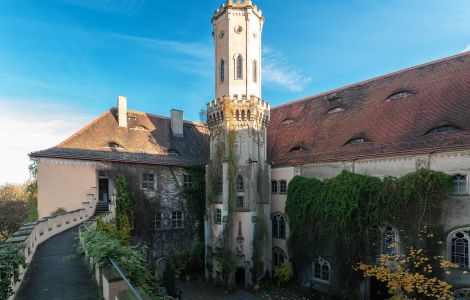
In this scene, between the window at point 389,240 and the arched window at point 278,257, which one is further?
the arched window at point 278,257

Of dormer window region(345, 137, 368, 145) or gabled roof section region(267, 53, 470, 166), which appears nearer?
gabled roof section region(267, 53, 470, 166)

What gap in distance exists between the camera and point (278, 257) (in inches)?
829

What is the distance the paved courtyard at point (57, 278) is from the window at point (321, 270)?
15960 millimetres

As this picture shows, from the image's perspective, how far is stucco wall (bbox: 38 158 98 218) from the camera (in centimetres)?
1842

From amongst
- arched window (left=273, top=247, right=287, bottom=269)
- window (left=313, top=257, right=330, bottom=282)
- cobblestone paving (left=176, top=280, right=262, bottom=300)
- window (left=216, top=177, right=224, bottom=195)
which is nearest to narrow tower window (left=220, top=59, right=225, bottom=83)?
window (left=216, top=177, right=224, bottom=195)

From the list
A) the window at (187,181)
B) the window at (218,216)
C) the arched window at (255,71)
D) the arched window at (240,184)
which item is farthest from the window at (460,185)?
the window at (187,181)

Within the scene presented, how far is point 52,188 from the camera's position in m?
18.5

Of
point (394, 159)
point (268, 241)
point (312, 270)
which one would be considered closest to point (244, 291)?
point (268, 241)

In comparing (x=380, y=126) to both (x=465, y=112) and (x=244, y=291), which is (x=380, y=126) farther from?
(x=244, y=291)

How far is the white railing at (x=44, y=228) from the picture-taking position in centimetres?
824

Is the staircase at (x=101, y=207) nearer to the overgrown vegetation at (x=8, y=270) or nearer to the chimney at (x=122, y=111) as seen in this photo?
the chimney at (x=122, y=111)

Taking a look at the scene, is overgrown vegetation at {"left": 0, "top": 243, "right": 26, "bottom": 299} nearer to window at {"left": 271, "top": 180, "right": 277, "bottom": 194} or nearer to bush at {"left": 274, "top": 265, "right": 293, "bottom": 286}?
bush at {"left": 274, "top": 265, "right": 293, "bottom": 286}

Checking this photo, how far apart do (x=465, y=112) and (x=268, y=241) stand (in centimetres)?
1567

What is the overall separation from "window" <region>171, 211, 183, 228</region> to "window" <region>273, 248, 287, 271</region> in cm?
880
